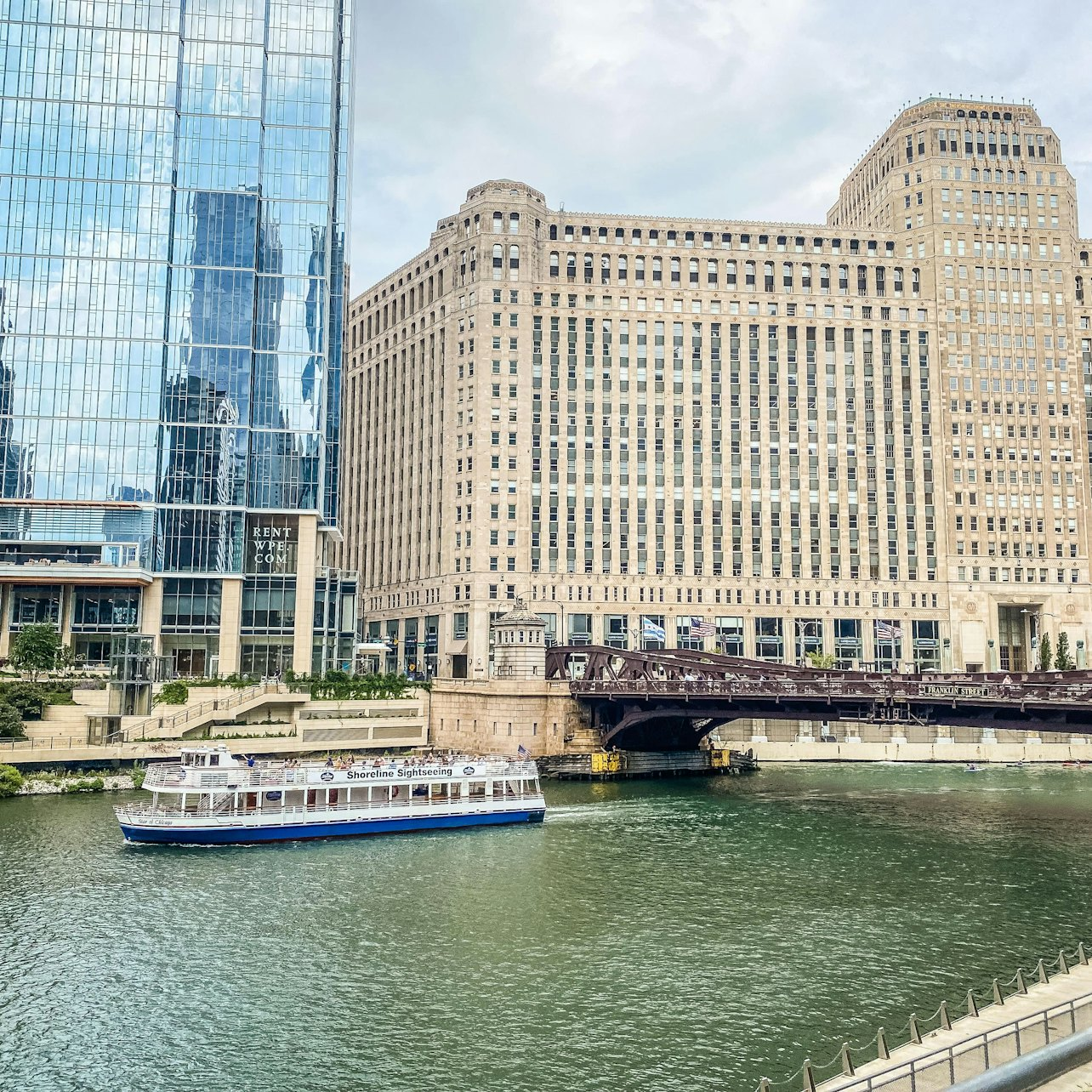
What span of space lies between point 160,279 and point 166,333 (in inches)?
259

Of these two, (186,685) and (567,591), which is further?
(567,591)

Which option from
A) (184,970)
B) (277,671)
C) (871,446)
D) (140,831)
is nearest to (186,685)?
(277,671)

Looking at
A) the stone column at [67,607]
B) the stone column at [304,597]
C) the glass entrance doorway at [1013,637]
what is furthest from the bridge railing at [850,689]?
the glass entrance doorway at [1013,637]

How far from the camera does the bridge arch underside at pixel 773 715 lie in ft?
240

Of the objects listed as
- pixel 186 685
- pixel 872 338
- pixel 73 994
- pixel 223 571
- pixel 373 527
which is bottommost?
pixel 73 994

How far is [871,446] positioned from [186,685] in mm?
113216

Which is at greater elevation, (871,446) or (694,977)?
(871,446)

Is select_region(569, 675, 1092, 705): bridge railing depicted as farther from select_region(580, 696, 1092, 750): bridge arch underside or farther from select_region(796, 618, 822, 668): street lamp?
select_region(796, 618, 822, 668): street lamp

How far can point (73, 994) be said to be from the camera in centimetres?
4084

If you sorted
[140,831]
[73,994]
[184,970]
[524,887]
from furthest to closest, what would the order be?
[140,831], [524,887], [184,970], [73,994]

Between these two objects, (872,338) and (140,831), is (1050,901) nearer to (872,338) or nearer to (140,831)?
(140,831)

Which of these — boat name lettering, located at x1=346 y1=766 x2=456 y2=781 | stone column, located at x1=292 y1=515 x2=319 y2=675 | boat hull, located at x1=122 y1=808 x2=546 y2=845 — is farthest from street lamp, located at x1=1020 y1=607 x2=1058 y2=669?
boat name lettering, located at x1=346 y1=766 x2=456 y2=781

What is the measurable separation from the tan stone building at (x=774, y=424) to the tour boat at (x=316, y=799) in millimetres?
79083

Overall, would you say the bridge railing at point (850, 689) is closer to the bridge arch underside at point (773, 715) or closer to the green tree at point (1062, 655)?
the bridge arch underside at point (773, 715)
